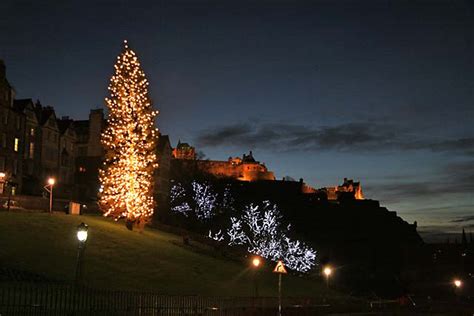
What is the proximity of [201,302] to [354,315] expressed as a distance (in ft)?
47.3

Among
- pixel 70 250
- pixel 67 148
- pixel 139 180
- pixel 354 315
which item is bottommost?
pixel 354 315

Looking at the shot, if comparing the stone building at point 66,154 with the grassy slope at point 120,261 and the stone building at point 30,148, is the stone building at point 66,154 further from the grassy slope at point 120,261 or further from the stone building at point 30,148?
the grassy slope at point 120,261

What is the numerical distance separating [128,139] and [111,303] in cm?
3706

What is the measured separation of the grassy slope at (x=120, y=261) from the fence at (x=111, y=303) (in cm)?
591

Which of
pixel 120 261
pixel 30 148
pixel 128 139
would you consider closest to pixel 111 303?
pixel 120 261

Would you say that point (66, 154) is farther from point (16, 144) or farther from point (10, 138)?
point (10, 138)

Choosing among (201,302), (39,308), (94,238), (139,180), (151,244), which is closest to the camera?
(39,308)

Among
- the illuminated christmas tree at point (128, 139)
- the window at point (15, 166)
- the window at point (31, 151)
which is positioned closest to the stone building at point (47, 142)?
the window at point (31, 151)

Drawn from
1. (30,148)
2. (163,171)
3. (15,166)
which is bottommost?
(15,166)

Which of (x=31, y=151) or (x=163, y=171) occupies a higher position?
(x=163, y=171)

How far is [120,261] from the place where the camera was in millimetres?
43719

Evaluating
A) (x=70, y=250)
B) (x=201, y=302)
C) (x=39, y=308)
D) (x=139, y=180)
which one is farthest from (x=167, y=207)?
(x=39, y=308)

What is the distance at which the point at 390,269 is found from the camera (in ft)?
461

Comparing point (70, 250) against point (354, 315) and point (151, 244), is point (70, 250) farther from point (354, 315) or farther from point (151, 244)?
point (354, 315)
